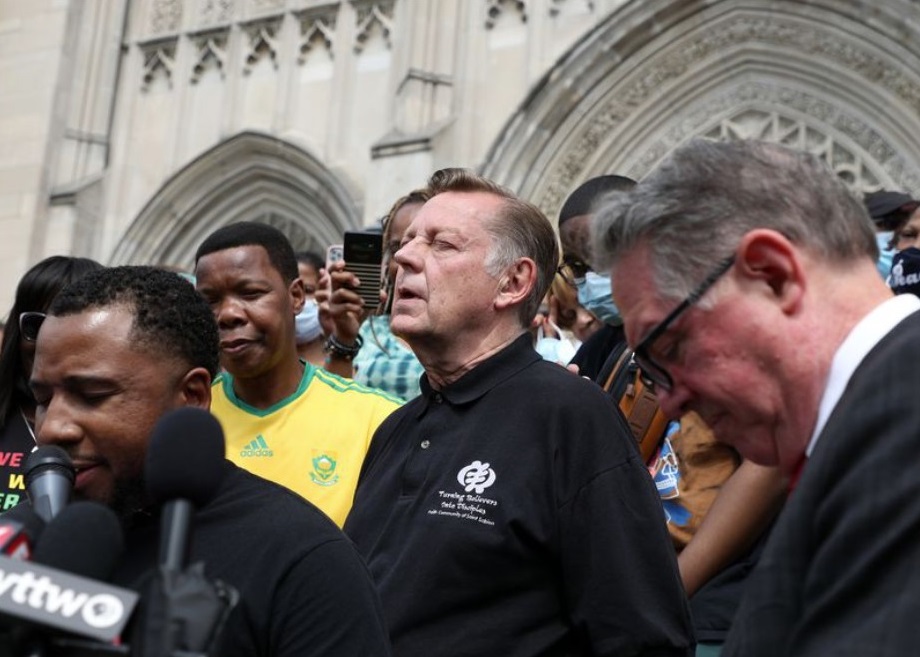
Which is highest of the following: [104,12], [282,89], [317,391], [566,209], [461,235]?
[104,12]

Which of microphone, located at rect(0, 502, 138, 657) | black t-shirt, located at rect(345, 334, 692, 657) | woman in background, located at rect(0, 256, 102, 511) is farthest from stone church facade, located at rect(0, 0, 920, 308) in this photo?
microphone, located at rect(0, 502, 138, 657)

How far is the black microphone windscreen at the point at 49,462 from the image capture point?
1.72 metres

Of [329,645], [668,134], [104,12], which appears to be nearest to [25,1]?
[104,12]

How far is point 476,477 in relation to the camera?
92.7 inches

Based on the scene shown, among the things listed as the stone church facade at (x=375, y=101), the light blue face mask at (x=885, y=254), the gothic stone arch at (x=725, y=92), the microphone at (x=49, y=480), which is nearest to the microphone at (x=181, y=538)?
the microphone at (x=49, y=480)

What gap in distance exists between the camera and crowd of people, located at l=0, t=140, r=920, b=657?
55.9 inches

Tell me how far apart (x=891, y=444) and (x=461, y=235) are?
1.50m

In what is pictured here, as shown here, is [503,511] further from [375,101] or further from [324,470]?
[375,101]

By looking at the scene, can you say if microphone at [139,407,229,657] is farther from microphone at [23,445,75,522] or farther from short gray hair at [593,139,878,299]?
short gray hair at [593,139,878,299]

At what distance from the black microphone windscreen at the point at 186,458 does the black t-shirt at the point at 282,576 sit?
0.44 m

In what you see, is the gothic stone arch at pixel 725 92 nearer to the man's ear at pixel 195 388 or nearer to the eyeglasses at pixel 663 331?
the man's ear at pixel 195 388

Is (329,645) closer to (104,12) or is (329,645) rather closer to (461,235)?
(461,235)

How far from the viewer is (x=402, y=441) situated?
265cm

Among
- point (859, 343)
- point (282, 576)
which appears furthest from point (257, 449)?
point (859, 343)
